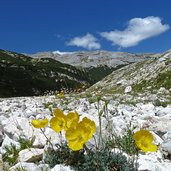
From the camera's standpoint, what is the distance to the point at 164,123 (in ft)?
29.2

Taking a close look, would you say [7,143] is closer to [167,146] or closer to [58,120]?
[58,120]

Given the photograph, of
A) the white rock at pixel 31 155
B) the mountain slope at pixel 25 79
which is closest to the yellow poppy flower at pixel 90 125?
the white rock at pixel 31 155

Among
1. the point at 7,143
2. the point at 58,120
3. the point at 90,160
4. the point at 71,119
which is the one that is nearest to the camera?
the point at 71,119

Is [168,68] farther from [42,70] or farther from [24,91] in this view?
[42,70]

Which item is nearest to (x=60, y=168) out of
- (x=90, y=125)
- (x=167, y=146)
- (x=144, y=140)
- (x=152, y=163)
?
(x=90, y=125)

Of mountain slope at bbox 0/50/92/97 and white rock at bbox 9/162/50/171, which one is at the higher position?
mountain slope at bbox 0/50/92/97

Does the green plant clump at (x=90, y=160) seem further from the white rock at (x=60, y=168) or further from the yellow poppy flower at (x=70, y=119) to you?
the yellow poppy flower at (x=70, y=119)

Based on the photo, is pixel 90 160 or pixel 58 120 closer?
pixel 58 120

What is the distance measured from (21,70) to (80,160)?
167079mm

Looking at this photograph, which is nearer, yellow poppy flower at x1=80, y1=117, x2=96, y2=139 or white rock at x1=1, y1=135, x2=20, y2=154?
yellow poppy flower at x1=80, y1=117, x2=96, y2=139

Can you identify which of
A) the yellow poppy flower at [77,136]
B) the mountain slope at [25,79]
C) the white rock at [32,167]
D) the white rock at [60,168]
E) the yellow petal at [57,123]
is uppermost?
the mountain slope at [25,79]

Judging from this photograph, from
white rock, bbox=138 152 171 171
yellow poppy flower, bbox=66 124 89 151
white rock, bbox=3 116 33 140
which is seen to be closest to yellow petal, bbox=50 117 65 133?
yellow poppy flower, bbox=66 124 89 151

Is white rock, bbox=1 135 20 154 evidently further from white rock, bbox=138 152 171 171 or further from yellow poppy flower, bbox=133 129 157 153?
yellow poppy flower, bbox=133 129 157 153

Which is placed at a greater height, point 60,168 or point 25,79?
point 25,79
